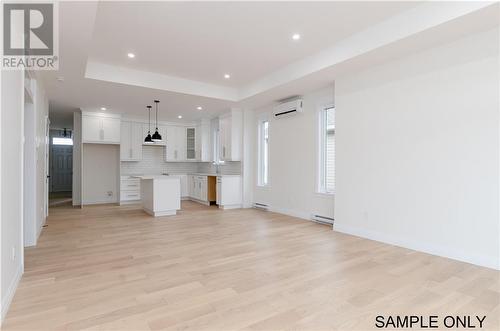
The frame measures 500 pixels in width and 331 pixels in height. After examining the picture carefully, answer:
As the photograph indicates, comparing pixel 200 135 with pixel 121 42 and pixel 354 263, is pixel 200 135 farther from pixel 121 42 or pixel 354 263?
pixel 354 263

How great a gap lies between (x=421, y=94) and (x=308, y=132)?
2.36 m

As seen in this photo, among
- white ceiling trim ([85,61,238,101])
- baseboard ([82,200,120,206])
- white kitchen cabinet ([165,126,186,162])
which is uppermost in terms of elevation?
white ceiling trim ([85,61,238,101])

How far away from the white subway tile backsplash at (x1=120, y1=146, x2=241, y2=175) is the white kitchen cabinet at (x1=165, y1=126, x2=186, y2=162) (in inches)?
11.8

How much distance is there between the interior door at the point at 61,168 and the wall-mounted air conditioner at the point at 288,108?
10.1 m

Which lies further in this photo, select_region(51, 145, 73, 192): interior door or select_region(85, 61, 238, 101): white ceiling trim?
select_region(51, 145, 73, 192): interior door

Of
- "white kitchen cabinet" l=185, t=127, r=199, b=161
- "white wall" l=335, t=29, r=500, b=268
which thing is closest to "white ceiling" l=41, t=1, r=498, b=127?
"white wall" l=335, t=29, r=500, b=268

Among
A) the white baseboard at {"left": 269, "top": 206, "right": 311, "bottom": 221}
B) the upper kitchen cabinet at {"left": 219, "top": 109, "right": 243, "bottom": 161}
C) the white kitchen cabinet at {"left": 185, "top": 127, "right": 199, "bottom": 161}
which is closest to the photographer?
the white baseboard at {"left": 269, "top": 206, "right": 311, "bottom": 221}

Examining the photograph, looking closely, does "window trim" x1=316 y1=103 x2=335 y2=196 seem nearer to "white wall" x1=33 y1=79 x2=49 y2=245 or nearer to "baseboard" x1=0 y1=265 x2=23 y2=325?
"baseboard" x1=0 y1=265 x2=23 y2=325

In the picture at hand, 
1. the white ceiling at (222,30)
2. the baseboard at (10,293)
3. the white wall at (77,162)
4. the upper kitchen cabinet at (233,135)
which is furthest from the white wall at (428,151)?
the white wall at (77,162)

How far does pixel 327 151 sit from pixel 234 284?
365 centimetres

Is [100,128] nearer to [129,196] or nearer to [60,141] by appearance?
[129,196]

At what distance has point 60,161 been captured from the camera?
38.7 ft

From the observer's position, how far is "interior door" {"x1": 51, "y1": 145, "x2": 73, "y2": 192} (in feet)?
37.9

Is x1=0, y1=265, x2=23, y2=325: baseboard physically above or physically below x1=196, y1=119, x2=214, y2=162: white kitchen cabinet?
below
